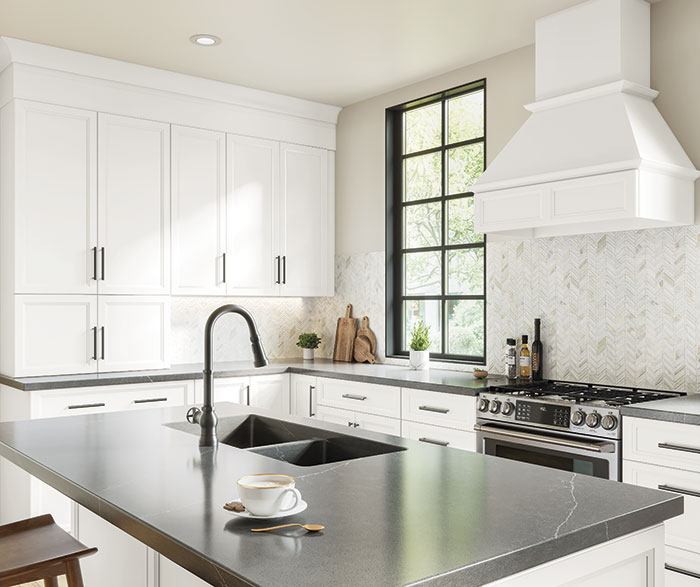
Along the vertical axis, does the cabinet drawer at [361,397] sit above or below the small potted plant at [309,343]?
below

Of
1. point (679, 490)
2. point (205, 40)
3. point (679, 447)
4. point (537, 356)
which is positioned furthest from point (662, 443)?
point (205, 40)

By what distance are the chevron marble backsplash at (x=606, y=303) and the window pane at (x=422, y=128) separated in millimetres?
998

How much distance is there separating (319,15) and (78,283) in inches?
81.4

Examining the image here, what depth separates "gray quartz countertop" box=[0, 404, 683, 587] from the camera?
1.23m

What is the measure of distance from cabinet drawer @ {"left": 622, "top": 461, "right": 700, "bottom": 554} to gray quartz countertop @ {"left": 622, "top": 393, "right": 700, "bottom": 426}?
0.67 feet

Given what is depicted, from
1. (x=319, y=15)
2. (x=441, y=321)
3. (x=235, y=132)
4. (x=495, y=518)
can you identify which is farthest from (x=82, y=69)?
(x=495, y=518)

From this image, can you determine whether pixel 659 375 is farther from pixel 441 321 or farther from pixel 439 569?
pixel 439 569

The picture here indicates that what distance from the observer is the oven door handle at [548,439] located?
304 centimetres

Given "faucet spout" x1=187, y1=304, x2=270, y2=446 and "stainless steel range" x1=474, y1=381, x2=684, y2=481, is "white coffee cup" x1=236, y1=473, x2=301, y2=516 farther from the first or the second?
"stainless steel range" x1=474, y1=381, x2=684, y2=481

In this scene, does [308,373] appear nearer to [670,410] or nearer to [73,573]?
[670,410]

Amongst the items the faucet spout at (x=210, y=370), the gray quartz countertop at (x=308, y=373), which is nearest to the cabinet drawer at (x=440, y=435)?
the gray quartz countertop at (x=308, y=373)

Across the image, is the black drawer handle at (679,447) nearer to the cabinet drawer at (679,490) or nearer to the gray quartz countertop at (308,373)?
the cabinet drawer at (679,490)

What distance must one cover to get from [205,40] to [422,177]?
173cm

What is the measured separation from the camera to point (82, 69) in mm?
4301
